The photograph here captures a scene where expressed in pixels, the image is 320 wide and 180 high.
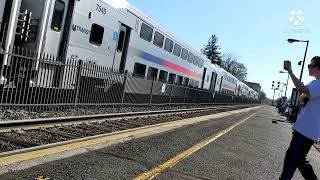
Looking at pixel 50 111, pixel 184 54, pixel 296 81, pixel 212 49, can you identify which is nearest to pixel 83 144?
pixel 50 111

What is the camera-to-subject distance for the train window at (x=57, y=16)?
13.8 m

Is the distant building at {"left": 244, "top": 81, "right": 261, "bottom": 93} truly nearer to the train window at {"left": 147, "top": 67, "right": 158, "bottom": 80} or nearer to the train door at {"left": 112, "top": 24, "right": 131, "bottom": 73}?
the train window at {"left": 147, "top": 67, "right": 158, "bottom": 80}

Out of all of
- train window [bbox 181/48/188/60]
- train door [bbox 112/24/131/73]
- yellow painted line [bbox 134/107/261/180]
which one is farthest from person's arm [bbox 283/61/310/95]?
train window [bbox 181/48/188/60]

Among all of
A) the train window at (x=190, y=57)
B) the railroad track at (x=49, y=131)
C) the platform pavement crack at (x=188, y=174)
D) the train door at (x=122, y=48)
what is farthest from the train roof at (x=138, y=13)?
the platform pavement crack at (x=188, y=174)

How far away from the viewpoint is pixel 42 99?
42.4ft

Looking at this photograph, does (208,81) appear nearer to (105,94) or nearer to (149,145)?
(105,94)

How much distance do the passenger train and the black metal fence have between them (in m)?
0.25

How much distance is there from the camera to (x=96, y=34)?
658 inches

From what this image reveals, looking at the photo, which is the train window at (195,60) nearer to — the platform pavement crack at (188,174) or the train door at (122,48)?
the train door at (122,48)

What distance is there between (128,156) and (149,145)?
1851 mm

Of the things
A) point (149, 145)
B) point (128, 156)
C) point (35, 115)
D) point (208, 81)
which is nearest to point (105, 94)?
point (35, 115)

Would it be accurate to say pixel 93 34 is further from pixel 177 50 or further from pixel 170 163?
pixel 177 50

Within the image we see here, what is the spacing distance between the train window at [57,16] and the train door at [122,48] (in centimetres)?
482

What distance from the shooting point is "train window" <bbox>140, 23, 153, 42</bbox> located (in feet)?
71.6
